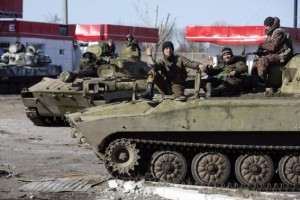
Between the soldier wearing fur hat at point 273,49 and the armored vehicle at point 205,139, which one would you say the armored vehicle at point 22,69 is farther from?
the soldier wearing fur hat at point 273,49

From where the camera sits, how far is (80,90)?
16.3 m

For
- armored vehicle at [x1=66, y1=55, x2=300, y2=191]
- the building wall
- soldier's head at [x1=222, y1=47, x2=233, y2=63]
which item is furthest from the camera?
the building wall

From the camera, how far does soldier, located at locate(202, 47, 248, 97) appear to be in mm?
9820

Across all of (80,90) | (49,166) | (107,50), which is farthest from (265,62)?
(107,50)

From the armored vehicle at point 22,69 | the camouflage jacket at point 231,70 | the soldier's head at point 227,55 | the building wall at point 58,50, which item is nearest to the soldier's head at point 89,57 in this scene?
the camouflage jacket at point 231,70

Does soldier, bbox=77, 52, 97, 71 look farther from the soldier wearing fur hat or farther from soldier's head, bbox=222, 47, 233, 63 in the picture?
the soldier wearing fur hat

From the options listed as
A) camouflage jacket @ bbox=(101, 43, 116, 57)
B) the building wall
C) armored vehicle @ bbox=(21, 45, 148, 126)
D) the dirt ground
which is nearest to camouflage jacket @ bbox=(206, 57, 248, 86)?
the dirt ground

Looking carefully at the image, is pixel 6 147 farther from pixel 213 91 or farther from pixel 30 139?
pixel 213 91

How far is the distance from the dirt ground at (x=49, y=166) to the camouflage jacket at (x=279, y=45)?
2226mm

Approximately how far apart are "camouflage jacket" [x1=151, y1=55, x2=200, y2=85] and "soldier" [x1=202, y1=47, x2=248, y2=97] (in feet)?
1.44

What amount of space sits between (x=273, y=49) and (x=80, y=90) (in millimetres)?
7270

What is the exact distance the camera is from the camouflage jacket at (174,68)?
10414mm

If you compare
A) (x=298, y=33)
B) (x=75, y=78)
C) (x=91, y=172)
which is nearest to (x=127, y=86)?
(x=75, y=78)

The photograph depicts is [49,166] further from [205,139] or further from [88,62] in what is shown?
[88,62]
